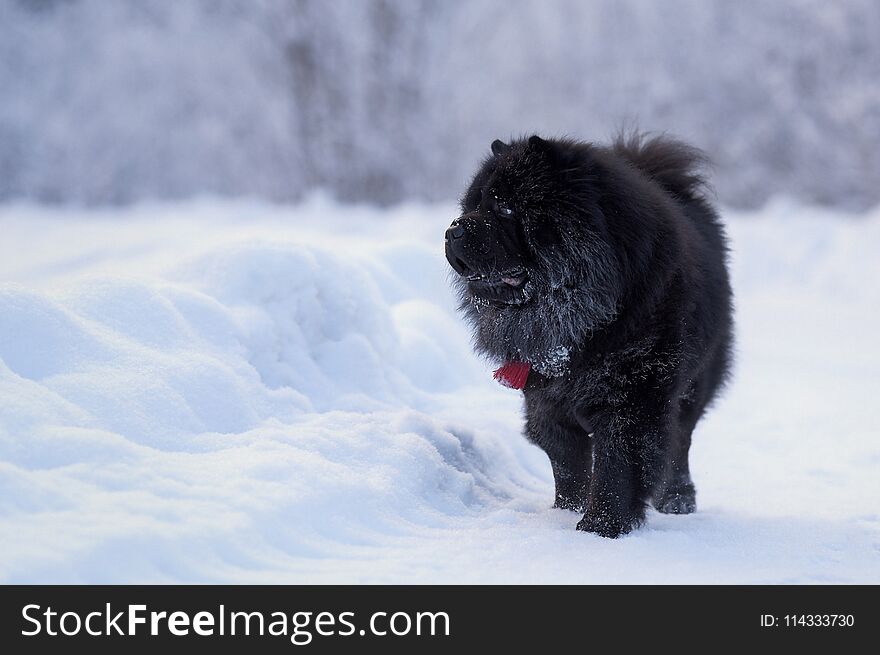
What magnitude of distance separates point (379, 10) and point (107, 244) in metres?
10.2

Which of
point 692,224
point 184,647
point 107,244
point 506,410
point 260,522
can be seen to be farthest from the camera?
point 107,244

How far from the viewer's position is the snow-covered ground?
2225 millimetres

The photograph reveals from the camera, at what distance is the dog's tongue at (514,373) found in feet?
10.7

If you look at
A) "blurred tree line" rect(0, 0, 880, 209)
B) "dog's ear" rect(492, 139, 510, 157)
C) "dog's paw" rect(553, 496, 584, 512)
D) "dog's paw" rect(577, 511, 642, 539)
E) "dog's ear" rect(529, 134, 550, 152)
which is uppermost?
"blurred tree line" rect(0, 0, 880, 209)

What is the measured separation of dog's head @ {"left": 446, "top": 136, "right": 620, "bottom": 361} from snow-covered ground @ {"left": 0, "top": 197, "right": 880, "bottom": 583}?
2.29 feet

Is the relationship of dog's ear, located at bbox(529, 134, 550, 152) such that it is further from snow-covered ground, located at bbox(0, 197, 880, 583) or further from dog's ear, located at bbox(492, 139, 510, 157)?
snow-covered ground, located at bbox(0, 197, 880, 583)

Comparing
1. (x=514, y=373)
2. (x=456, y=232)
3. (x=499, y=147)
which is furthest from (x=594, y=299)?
(x=499, y=147)

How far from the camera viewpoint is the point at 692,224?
12.2 feet

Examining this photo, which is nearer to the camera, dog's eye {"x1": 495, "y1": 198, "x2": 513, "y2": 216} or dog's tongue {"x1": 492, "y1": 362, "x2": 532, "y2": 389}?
dog's eye {"x1": 495, "y1": 198, "x2": 513, "y2": 216}

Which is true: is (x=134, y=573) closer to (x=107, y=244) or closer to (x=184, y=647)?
(x=184, y=647)

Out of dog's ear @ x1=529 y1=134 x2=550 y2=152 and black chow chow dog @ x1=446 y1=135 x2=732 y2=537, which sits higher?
dog's ear @ x1=529 y1=134 x2=550 y2=152

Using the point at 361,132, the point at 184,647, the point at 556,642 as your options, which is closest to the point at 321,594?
the point at 184,647

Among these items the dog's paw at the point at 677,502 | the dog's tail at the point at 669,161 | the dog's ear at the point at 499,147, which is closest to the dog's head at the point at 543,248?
the dog's ear at the point at 499,147

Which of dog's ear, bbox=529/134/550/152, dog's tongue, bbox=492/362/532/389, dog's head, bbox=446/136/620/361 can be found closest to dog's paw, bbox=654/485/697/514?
dog's tongue, bbox=492/362/532/389
